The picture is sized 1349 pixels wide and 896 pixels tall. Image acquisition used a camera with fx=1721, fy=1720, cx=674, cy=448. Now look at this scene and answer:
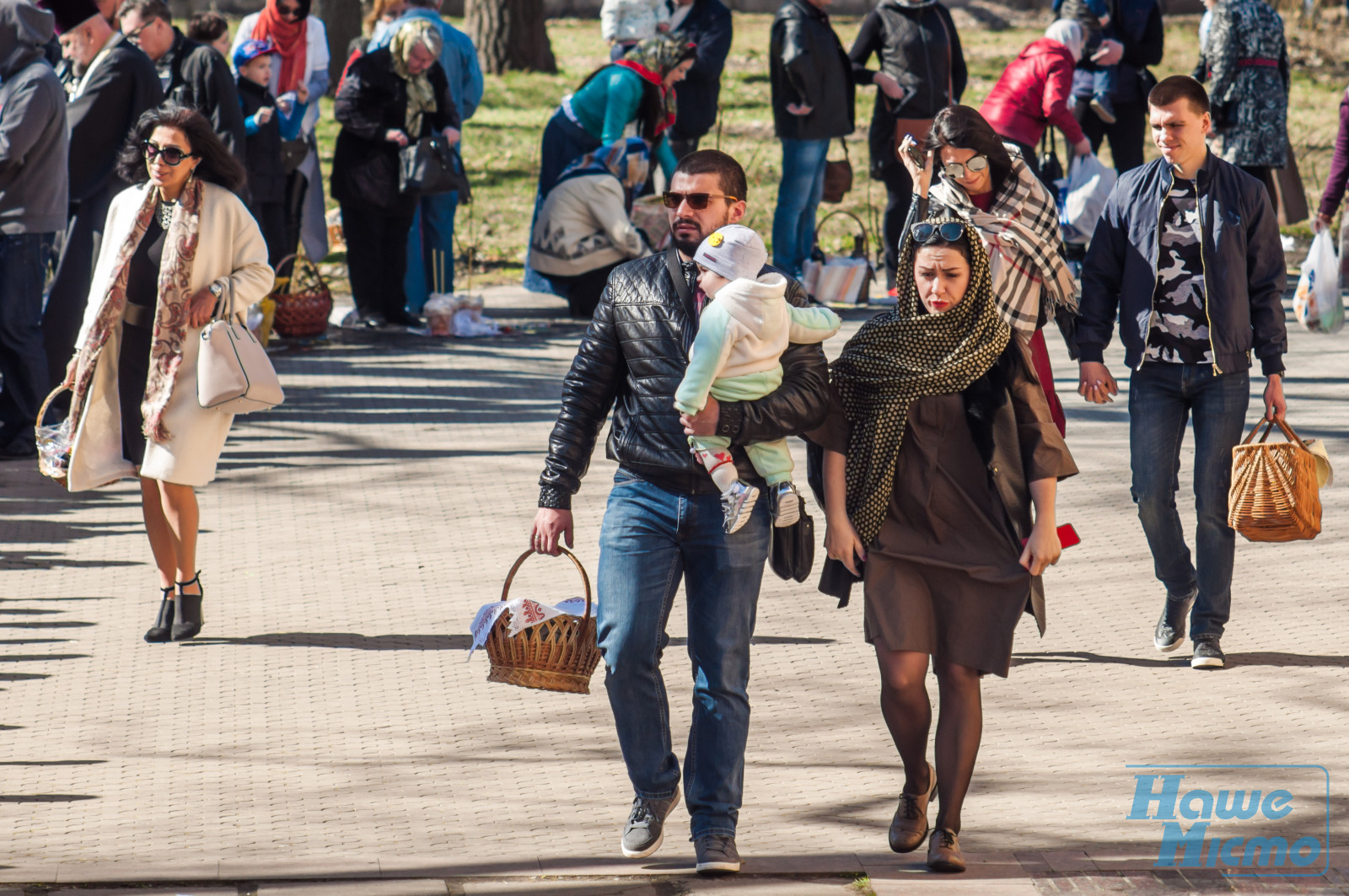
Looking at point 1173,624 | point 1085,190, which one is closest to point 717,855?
point 1173,624

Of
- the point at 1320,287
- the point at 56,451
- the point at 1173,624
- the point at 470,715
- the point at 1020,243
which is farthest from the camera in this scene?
the point at 1320,287

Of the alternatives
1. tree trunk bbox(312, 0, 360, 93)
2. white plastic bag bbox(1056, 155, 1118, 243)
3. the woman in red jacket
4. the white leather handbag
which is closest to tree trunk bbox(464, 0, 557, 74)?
tree trunk bbox(312, 0, 360, 93)

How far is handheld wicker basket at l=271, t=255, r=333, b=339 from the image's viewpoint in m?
10.8

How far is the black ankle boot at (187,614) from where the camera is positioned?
237 inches

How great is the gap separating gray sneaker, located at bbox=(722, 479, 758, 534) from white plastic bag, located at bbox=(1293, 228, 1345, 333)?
3.98m

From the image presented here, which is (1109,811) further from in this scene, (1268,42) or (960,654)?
(1268,42)

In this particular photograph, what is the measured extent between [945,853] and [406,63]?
7.89 m

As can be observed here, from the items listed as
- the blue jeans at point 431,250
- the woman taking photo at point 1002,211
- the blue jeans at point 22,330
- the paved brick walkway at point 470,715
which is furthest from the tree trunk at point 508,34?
the woman taking photo at point 1002,211

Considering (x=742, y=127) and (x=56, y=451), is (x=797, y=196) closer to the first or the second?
(x=56, y=451)

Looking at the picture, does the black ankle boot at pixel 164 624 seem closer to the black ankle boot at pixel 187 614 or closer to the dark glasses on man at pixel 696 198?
the black ankle boot at pixel 187 614

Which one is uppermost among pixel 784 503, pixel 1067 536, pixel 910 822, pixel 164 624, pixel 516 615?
pixel 784 503

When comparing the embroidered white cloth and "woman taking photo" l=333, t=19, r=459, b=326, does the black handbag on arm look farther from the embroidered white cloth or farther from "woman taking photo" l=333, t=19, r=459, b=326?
the embroidered white cloth

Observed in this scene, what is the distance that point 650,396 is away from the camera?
423 centimetres

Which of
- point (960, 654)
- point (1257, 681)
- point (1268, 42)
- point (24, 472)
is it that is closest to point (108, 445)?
point (24, 472)
